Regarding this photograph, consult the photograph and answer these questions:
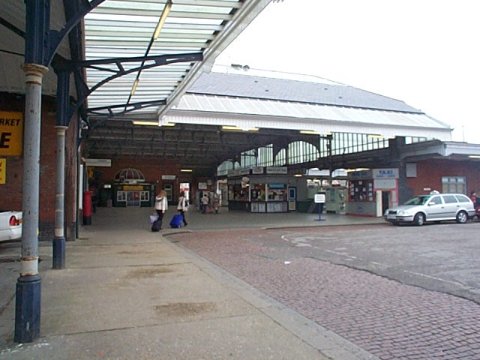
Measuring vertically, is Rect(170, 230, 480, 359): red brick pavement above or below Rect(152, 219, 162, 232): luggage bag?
below

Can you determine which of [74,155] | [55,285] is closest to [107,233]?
[74,155]

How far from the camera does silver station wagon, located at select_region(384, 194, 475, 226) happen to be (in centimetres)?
2150

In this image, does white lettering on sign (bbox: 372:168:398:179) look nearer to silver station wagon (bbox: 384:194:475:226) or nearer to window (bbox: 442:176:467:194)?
window (bbox: 442:176:467:194)

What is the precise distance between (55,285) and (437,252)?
9.49 metres

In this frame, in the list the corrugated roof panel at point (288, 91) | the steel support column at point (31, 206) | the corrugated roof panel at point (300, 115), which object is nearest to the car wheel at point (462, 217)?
the corrugated roof panel at point (300, 115)

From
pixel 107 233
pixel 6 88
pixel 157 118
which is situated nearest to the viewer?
pixel 6 88

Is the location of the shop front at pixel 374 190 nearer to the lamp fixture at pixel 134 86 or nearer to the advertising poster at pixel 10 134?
the lamp fixture at pixel 134 86

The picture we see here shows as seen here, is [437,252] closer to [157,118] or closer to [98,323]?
[98,323]

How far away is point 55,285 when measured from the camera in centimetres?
773

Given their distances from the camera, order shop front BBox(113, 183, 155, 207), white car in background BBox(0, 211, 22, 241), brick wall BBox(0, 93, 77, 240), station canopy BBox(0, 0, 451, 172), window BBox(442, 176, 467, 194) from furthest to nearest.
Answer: shop front BBox(113, 183, 155, 207)
window BBox(442, 176, 467, 194)
brick wall BBox(0, 93, 77, 240)
white car in background BBox(0, 211, 22, 241)
station canopy BBox(0, 0, 451, 172)

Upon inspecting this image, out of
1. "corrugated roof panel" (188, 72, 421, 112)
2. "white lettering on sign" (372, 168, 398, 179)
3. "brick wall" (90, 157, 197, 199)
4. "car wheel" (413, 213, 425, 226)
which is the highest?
"corrugated roof panel" (188, 72, 421, 112)

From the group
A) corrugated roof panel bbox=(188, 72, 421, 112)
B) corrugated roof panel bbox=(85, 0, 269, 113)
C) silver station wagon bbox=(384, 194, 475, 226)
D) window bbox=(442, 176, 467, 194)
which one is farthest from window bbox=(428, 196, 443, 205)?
corrugated roof panel bbox=(85, 0, 269, 113)

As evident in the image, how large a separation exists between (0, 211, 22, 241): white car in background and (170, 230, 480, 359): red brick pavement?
5342mm

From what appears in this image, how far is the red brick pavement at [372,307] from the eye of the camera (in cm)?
480
